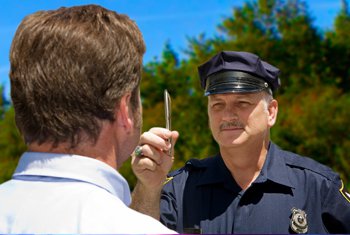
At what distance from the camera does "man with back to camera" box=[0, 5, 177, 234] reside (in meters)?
1.46

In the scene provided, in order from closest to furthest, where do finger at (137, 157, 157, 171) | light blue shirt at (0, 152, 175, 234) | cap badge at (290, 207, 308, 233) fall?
light blue shirt at (0, 152, 175, 234)
finger at (137, 157, 157, 171)
cap badge at (290, 207, 308, 233)

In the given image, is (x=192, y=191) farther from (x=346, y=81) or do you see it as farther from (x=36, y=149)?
(x=346, y=81)

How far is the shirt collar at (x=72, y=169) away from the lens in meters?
1.48

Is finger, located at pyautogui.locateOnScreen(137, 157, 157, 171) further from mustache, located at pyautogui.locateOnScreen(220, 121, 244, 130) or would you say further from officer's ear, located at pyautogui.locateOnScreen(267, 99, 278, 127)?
officer's ear, located at pyautogui.locateOnScreen(267, 99, 278, 127)

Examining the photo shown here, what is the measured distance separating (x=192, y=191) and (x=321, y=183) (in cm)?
68

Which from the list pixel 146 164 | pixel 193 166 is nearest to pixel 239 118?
pixel 193 166

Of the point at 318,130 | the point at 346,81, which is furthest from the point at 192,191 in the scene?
the point at 346,81

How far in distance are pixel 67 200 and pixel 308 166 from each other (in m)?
2.10

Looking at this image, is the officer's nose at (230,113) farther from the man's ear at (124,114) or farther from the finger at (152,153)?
the man's ear at (124,114)

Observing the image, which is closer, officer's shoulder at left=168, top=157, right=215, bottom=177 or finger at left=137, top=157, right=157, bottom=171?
finger at left=137, top=157, right=157, bottom=171

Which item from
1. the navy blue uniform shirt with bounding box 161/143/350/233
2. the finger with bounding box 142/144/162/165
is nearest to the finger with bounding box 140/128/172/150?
the finger with bounding box 142/144/162/165

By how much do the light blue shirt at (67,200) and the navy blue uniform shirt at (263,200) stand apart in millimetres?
1644

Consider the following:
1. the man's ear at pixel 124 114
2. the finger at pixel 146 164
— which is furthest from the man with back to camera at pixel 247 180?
the man's ear at pixel 124 114

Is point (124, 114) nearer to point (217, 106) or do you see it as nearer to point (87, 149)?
point (87, 149)
